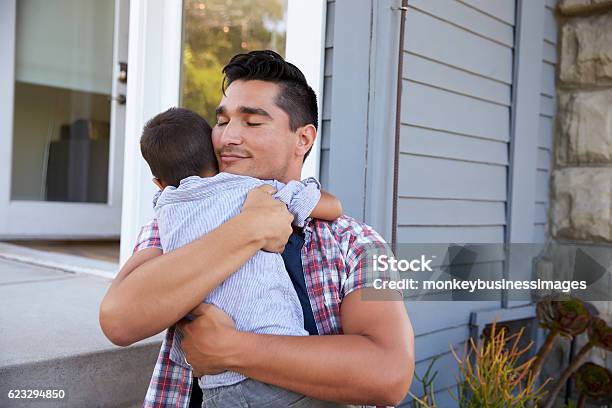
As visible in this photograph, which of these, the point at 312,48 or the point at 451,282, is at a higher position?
the point at 312,48

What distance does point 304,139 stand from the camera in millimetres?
1481

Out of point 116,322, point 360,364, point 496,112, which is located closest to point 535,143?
point 496,112

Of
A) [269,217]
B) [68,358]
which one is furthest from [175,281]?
[68,358]

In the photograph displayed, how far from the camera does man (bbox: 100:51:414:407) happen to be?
104 centimetres

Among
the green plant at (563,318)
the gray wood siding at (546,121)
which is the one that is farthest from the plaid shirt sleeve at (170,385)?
the gray wood siding at (546,121)

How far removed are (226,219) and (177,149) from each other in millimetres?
275

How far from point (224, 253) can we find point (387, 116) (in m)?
1.16

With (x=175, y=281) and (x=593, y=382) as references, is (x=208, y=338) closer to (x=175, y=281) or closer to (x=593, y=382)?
(x=175, y=281)

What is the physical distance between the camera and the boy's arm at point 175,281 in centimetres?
104

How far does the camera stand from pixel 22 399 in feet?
4.84

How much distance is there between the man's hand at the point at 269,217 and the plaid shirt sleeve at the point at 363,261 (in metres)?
0.17

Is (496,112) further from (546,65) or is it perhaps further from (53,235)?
(53,235)

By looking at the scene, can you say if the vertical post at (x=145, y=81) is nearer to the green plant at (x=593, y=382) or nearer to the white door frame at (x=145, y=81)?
the white door frame at (x=145, y=81)

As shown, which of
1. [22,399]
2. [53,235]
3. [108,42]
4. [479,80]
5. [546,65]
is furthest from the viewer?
[108,42]
